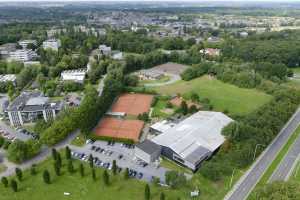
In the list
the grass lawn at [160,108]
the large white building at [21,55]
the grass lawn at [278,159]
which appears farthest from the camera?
the large white building at [21,55]

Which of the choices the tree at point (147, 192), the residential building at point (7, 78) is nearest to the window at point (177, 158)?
the tree at point (147, 192)

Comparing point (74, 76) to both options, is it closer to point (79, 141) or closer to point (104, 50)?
point (104, 50)

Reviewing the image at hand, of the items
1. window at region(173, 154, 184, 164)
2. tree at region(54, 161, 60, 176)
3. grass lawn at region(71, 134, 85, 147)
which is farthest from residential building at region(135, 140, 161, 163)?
tree at region(54, 161, 60, 176)

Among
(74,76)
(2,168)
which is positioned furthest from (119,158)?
(74,76)

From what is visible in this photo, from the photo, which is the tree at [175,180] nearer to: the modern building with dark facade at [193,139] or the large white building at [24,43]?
the modern building with dark facade at [193,139]

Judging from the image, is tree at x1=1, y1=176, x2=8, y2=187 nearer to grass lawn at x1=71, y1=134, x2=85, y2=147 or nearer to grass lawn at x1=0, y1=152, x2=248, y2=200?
grass lawn at x1=0, y1=152, x2=248, y2=200
